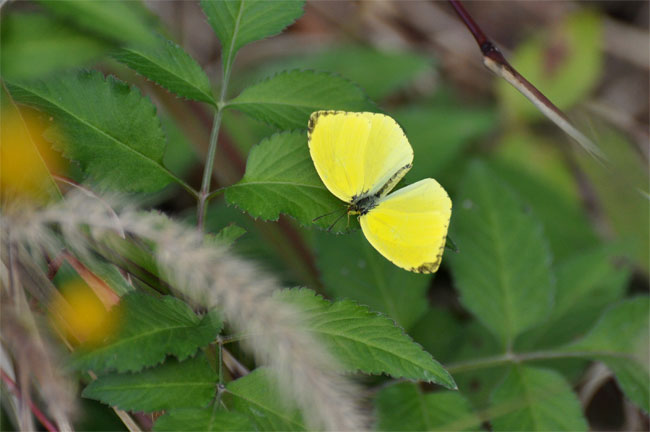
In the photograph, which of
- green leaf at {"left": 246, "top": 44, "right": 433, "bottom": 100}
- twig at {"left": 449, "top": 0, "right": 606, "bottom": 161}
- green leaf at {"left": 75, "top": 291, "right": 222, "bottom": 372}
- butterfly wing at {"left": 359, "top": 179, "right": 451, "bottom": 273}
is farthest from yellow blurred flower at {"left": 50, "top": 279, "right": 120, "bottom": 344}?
green leaf at {"left": 246, "top": 44, "right": 433, "bottom": 100}

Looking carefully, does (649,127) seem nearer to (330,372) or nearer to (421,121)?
(421,121)

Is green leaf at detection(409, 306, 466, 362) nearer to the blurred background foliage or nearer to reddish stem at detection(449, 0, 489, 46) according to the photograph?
the blurred background foliage

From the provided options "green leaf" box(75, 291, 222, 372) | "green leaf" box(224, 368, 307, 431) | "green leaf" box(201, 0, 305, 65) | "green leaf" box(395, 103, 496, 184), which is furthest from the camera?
"green leaf" box(395, 103, 496, 184)

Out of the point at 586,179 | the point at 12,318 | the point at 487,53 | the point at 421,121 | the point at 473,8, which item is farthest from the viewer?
the point at 473,8

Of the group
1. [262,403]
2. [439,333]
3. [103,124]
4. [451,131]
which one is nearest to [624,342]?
[439,333]

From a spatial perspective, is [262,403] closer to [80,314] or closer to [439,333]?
[80,314]

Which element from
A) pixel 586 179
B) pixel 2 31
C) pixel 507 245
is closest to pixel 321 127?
pixel 2 31

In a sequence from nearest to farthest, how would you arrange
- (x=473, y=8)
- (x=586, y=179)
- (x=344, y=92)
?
(x=344, y=92)
(x=586, y=179)
(x=473, y=8)
